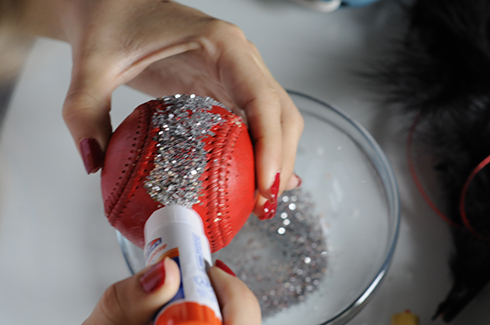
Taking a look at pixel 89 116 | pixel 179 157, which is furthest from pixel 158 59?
pixel 179 157

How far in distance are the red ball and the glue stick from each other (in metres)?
0.03

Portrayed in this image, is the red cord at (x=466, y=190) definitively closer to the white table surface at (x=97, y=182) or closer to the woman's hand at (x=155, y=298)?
the white table surface at (x=97, y=182)

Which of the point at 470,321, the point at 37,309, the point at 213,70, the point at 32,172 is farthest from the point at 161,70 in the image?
the point at 470,321

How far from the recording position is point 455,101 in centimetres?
84

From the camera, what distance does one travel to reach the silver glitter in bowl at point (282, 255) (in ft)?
2.30

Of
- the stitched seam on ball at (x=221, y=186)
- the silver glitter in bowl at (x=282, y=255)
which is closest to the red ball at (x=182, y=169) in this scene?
the stitched seam on ball at (x=221, y=186)

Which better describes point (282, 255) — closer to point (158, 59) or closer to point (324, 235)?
point (324, 235)

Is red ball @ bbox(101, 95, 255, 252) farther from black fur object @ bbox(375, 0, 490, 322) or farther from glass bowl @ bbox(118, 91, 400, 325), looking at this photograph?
black fur object @ bbox(375, 0, 490, 322)

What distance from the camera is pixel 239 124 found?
1.62 feet

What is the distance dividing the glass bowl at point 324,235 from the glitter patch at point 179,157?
0.27m

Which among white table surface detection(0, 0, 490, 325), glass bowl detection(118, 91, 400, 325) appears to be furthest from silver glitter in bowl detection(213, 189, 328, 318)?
white table surface detection(0, 0, 490, 325)

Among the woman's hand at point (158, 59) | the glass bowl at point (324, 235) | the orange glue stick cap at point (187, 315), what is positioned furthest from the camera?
the glass bowl at point (324, 235)

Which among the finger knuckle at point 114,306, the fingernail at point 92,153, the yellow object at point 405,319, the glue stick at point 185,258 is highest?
the glue stick at point 185,258

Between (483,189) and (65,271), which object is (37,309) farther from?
(483,189)
